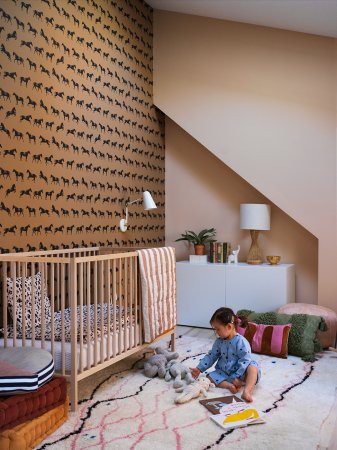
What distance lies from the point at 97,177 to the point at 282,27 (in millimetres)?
1912

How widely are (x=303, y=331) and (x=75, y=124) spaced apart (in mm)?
2072

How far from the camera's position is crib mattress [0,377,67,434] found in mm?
1646

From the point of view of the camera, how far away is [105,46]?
3516mm

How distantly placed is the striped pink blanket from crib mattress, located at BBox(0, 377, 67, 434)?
2.47 feet

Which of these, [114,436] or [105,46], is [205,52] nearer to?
[105,46]

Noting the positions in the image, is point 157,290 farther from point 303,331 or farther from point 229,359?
point 303,331

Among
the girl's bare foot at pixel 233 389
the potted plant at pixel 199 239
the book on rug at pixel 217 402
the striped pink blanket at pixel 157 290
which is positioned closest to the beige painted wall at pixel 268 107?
the potted plant at pixel 199 239

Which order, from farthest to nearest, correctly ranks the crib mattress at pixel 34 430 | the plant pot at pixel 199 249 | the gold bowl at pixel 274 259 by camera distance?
the plant pot at pixel 199 249, the gold bowl at pixel 274 259, the crib mattress at pixel 34 430

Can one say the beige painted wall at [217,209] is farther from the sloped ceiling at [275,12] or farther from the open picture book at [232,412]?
the open picture book at [232,412]

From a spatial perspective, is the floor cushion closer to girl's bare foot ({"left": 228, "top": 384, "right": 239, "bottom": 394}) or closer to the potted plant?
girl's bare foot ({"left": 228, "top": 384, "right": 239, "bottom": 394})

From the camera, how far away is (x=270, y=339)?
304 cm

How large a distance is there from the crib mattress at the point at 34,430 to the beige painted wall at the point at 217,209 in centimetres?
259

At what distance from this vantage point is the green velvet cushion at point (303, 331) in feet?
9.79

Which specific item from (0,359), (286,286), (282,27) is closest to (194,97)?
(282,27)
